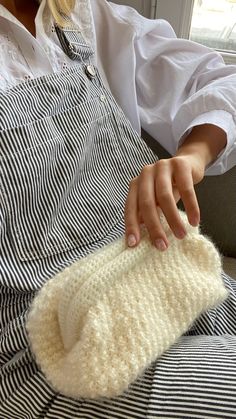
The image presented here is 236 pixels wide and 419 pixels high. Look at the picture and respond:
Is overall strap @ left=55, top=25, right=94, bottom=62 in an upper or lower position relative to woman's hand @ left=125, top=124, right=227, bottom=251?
upper

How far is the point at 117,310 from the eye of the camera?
387 millimetres

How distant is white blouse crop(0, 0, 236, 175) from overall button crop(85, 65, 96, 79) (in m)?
0.02

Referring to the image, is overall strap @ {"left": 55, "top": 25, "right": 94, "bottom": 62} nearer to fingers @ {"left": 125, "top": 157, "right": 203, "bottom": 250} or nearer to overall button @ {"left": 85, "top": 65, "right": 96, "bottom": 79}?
overall button @ {"left": 85, "top": 65, "right": 96, "bottom": 79}

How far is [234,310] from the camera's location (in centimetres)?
51

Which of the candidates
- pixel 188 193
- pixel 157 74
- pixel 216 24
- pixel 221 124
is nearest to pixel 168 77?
pixel 157 74

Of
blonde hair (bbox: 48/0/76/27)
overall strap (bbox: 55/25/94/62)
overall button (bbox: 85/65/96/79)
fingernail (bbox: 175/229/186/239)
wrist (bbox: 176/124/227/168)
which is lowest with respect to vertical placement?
wrist (bbox: 176/124/227/168)

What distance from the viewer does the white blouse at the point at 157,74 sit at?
61cm

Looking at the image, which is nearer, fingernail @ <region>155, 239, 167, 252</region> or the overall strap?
fingernail @ <region>155, 239, 167, 252</region>

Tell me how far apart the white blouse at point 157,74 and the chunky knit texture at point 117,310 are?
22cm

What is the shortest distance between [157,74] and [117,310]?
0.41 meters

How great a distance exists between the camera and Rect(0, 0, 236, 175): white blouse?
1.99 feet

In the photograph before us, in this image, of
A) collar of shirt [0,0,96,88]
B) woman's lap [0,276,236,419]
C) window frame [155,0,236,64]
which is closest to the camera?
woman's lap [0,276,236,419]

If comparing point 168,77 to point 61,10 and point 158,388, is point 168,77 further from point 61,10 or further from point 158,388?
point 158,388

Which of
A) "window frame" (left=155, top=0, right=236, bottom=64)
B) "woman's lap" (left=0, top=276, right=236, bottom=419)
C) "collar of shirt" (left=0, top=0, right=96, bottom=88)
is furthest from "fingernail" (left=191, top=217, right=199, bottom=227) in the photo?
"window frame" (left=155, top=0, right=236, bottom=64)
